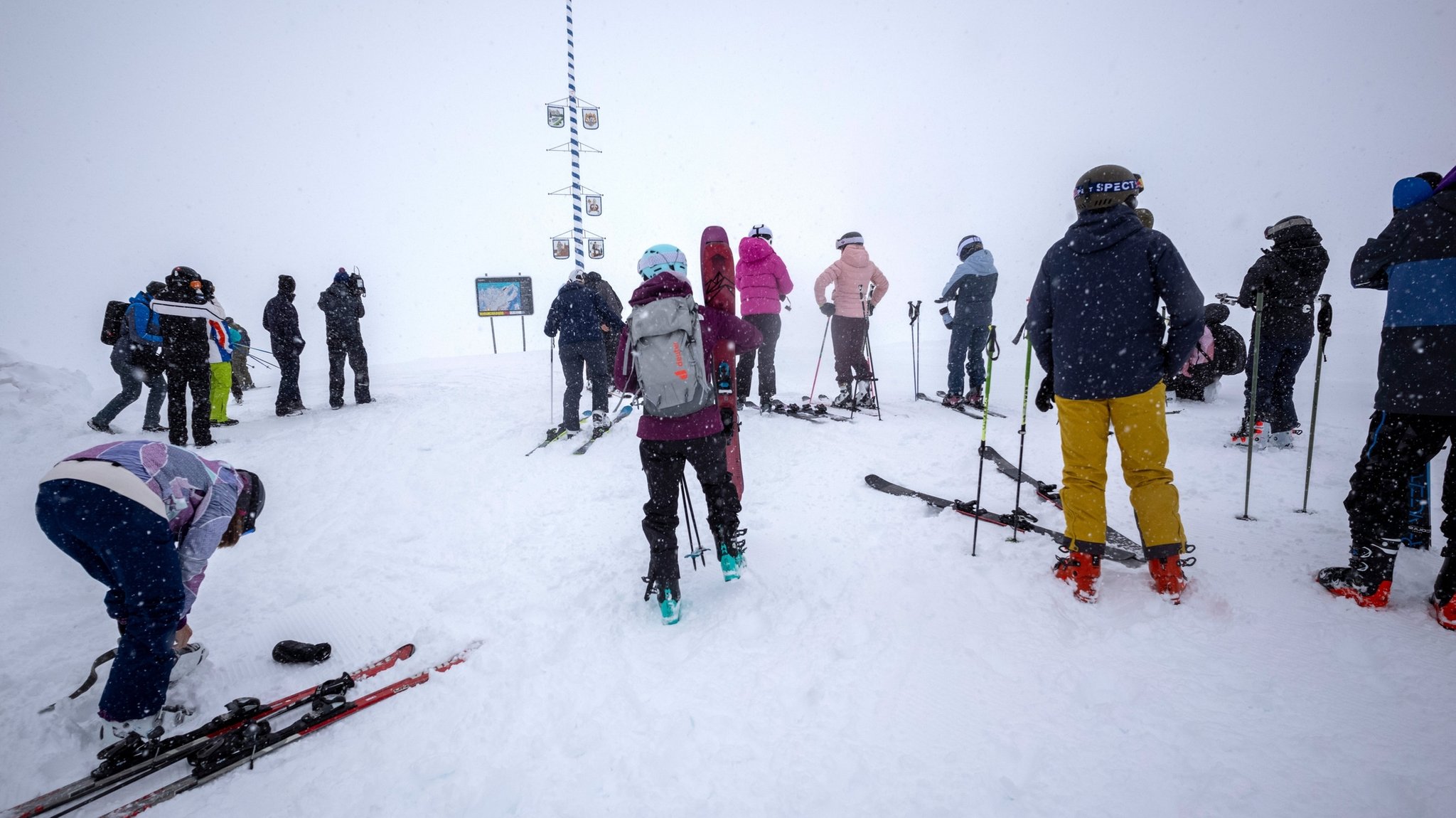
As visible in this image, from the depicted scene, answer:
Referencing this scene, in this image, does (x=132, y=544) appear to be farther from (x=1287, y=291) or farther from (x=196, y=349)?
(x=1287, y=291)

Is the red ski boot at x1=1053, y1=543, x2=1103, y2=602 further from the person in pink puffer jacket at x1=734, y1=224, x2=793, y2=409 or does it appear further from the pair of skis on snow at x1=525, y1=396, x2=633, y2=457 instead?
the pair of skis on snow at x1=525, y1=396, x2=633, y2=457

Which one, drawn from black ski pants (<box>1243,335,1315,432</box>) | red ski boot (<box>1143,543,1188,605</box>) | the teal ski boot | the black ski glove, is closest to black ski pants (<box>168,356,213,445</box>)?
the teal ski boot

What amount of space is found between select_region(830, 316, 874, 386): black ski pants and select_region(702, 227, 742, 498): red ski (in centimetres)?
395

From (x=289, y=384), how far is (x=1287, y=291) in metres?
13.1

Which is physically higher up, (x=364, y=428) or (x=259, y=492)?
(x=259, y=492)

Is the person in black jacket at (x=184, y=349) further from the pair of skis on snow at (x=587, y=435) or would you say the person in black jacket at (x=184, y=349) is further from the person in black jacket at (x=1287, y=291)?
the person in black jacket at (x=1287, y=291)

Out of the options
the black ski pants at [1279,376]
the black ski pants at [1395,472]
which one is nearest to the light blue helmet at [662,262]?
the black ski pants at [1395,472]

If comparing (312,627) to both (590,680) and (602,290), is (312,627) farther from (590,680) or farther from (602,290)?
(602,290)

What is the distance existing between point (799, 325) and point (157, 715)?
2030 centimetres

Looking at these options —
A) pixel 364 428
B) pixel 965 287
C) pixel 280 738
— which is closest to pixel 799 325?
pixel 965 287

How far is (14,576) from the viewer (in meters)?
4.02

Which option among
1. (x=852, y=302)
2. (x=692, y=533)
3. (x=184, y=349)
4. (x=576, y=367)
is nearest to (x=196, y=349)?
(x=184, y=349)

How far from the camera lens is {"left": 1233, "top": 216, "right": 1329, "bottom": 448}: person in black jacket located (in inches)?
207

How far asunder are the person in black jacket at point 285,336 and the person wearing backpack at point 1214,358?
534 inches
